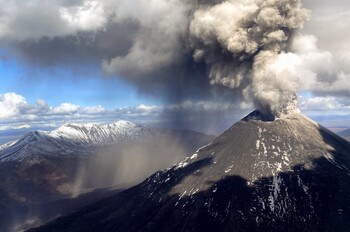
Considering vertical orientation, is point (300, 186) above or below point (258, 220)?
above

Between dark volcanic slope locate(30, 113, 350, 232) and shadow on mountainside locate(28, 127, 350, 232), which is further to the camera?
dark volcanic slope locate(30, 113, 350, 232)

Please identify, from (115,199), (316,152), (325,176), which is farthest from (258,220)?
(115,199)

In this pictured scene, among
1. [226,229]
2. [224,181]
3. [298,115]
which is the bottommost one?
[226,229]

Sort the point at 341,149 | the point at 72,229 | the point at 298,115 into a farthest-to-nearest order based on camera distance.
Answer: the point at 298,115 < the point at 341,149 < the point at 72,229

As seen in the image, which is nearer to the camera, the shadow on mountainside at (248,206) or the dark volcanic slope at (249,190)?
the shadow on mountainside at (248,206)

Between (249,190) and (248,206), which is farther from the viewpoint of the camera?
(249,190)

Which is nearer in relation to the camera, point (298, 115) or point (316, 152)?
point (316, 152)

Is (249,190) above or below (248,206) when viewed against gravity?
above

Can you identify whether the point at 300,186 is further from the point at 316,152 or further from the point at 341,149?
the point at 341,149
